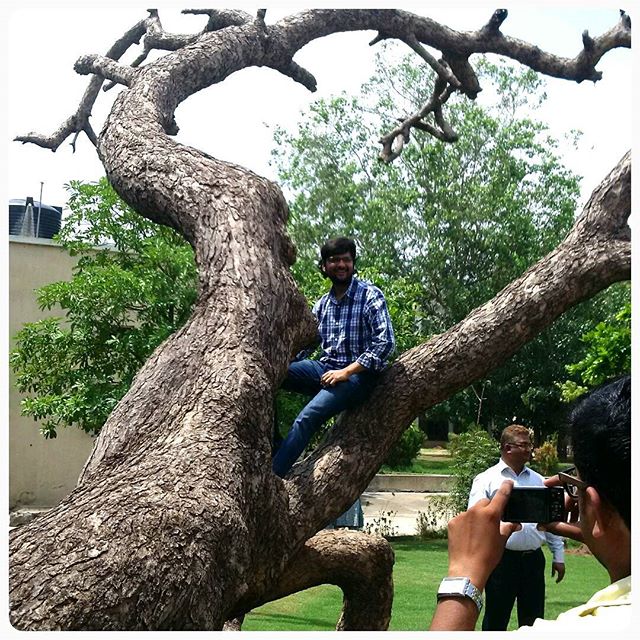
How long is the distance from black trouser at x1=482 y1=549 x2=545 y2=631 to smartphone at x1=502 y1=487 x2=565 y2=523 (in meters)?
3.29

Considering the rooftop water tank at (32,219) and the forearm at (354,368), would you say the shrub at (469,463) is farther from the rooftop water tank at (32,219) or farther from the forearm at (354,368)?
the forearm at (354,368)

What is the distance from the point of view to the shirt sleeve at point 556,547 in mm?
5785

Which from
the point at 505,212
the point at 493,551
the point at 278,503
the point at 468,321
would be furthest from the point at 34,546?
the point at 505,212

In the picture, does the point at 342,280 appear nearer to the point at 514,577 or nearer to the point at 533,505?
the point at 514,577

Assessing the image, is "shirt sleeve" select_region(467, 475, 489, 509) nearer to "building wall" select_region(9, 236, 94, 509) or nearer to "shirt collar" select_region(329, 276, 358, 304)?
"shirt collar" select_region(329, 276, 358, 304)

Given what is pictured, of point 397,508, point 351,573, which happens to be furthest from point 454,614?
point 397,508

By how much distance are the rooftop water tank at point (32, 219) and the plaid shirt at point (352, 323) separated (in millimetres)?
10965

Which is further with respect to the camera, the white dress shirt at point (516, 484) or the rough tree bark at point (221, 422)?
the white dress shirt at point (516, 484)

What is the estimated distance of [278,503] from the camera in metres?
3.79

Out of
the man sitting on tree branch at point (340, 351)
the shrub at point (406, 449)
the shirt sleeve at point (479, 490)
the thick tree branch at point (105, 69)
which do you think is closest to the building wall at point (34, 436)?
the thick tree branch at point (105, 69)

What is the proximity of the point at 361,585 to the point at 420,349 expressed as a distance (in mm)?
1368

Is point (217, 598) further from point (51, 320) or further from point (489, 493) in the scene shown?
point (51, 320)

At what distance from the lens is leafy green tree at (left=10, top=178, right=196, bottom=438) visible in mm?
9148

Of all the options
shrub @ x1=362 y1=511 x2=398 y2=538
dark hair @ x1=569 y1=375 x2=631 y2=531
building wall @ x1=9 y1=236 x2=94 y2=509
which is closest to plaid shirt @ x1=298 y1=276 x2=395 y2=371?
dark hair @ x1=569 y1=375 x2=631 y2=531
